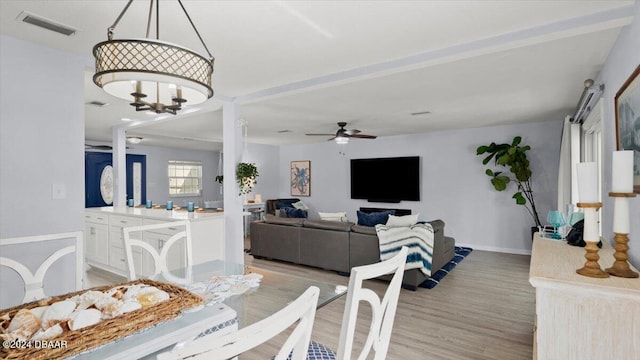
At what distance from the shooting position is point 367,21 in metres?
2.20

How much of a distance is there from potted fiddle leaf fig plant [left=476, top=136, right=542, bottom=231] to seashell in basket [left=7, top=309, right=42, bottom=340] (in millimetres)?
5953

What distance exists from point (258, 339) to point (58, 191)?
8.95 ft

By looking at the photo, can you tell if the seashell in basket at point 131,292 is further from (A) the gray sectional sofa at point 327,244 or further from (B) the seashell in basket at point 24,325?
(A) the gray sectional sofa at point 327,244

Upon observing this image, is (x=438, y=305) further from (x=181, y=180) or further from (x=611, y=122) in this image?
(x=181, y=180)

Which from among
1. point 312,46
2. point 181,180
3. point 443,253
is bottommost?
point 443,253

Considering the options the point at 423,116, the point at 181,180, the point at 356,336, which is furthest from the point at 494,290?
the point at 181,180

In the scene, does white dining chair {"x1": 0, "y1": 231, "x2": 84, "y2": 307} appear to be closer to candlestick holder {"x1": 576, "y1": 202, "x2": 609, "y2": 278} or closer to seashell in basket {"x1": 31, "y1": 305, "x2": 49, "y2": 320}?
seashell in basket {"x1": 31, "y1": 305, "x2": 49, "y2": 320}

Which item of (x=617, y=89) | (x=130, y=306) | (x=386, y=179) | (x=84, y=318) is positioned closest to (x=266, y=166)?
(x=386, y=179)

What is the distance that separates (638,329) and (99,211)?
573cm

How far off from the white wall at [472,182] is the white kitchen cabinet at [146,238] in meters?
4.35

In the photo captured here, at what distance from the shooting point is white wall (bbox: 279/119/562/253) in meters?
5.60

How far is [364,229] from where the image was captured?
14.0 feet

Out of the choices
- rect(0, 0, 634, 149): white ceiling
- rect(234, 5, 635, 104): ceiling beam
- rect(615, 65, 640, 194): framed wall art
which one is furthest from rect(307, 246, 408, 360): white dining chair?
rect(234, 5, 635, 104): ceiling beam

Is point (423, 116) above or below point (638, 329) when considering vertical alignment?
above
